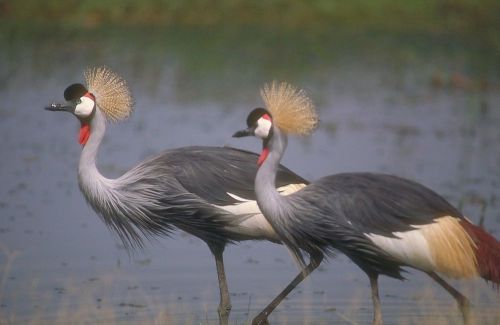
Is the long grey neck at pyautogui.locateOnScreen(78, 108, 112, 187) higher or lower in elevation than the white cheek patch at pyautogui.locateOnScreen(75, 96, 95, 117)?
lower

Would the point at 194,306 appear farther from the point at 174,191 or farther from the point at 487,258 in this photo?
the point at 487,258

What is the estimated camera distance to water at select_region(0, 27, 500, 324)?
6.43 meters

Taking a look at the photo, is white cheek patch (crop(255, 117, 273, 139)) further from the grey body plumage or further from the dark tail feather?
the dark tail feather

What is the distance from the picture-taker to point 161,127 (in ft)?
36.7

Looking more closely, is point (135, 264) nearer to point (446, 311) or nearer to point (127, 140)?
point (446, 311)

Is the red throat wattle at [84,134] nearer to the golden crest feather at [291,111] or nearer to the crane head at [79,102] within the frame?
the crane head at [79,102]

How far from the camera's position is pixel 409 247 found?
17.5ft

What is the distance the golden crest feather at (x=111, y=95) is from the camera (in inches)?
243

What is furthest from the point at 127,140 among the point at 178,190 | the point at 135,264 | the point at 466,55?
the point at 466,55

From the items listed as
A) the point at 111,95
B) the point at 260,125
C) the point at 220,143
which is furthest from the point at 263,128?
the point at 220,143

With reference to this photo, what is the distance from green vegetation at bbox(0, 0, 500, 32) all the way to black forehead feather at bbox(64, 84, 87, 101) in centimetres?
1054

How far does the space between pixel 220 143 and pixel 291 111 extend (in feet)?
15.9

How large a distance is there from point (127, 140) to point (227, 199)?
4.69 metres

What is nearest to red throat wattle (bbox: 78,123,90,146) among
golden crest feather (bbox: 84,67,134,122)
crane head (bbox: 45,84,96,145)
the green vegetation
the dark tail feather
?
crane head (bbox: 45,84,96,145)
